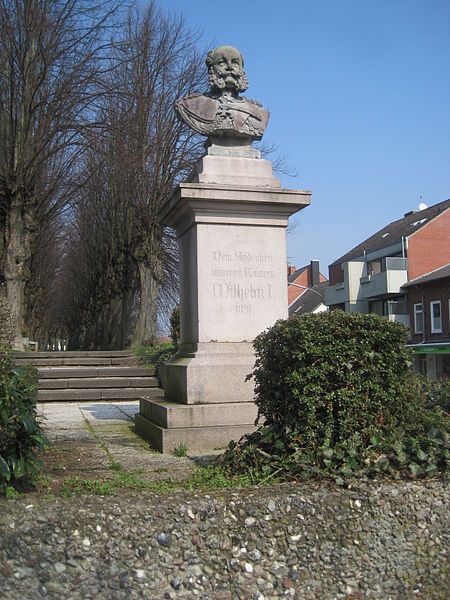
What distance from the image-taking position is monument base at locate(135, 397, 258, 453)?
20.9 feet

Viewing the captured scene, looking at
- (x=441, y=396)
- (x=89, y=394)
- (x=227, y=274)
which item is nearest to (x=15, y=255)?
(x=89, y=394)

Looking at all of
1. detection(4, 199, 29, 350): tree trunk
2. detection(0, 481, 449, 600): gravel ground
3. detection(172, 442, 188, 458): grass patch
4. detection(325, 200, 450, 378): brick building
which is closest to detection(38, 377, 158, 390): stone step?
detection(4, 199, 29, 350): tree trunk

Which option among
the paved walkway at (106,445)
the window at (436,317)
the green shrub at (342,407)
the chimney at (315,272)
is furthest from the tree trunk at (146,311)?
the chimney at (315,272)

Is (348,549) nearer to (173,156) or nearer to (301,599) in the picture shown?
(301,599)

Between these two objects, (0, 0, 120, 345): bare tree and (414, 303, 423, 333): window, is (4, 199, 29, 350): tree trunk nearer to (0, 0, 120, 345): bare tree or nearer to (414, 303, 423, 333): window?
(0, 0, 120, 345): bare tree

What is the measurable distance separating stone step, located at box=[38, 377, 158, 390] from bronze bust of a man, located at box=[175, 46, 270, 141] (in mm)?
9020

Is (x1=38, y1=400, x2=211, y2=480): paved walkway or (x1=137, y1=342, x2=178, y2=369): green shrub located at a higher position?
(x1=137, y1=342, x2=178, y2=369): green shrub

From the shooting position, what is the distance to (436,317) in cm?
3934

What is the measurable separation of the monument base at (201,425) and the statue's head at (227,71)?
4050 millimetres

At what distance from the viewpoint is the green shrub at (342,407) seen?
14.5 feet

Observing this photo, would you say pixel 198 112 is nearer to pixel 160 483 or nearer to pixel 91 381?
pixel 160 483

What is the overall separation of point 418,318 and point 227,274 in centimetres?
3664

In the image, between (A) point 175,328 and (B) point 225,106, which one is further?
(A) point 175,328

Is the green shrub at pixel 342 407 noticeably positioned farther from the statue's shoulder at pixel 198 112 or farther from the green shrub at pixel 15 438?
the statue's shoulder at pixel 198 112
